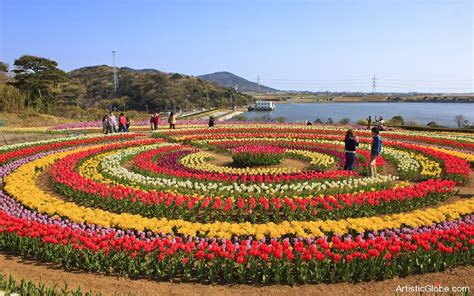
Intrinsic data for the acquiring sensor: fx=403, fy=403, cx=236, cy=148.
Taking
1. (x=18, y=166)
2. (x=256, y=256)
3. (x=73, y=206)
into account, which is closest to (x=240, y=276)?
(x=256, y=256)

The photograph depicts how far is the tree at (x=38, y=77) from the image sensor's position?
60.4m

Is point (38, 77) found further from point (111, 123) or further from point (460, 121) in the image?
point (460, 121)

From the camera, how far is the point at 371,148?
1448cm

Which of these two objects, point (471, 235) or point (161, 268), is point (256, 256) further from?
point (471, 235)

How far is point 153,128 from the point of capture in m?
32.9

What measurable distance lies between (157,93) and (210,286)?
126 meters

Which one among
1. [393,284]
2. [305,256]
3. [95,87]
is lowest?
[393,284]

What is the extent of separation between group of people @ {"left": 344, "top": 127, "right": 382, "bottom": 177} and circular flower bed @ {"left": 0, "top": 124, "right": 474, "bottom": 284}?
63cm

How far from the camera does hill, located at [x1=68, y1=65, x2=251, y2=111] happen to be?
125m

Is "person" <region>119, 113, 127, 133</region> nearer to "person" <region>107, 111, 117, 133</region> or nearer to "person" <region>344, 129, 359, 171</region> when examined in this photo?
"person" <region>107, 111, 117, 133</region>

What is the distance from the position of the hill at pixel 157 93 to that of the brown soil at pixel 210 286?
10993 centimetres

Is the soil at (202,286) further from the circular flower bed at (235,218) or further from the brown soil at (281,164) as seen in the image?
the brown soil at (281,164)

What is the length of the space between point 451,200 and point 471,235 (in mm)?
3865

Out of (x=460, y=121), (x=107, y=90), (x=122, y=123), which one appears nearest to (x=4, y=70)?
(x=122, y=123)
